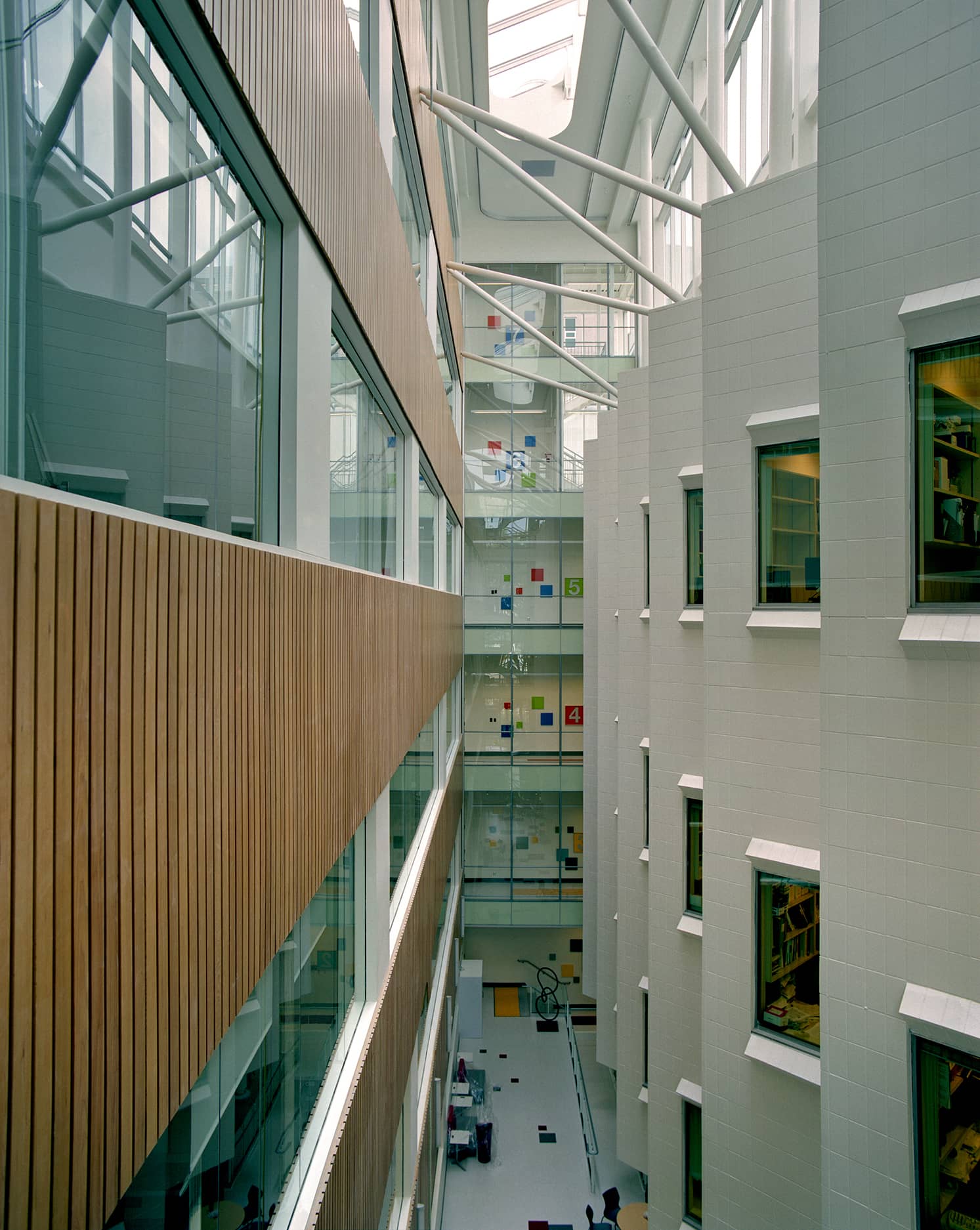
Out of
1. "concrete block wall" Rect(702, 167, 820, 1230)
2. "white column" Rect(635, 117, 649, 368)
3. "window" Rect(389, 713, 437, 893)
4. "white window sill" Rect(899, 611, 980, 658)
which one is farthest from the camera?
"white column" Rect(635, 117, 649, 368)

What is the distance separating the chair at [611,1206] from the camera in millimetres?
11078

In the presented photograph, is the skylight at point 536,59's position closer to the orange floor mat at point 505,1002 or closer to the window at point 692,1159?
the window at point 692,1159

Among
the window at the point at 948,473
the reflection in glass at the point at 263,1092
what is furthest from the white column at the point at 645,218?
the reflection in glass at the point at 263,1092

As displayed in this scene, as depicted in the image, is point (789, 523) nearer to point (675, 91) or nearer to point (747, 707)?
point (747, 707)

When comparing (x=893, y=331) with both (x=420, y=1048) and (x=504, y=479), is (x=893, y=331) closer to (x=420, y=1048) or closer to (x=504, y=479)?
(x=420, y=1048)

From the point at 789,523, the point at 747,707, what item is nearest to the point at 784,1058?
the point at 747,707

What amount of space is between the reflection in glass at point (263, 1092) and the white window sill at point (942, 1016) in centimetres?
310

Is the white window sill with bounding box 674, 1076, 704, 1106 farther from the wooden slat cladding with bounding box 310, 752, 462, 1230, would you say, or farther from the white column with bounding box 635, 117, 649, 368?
the white column with bounding box 635, 117, 649, 368

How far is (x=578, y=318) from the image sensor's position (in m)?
19.3

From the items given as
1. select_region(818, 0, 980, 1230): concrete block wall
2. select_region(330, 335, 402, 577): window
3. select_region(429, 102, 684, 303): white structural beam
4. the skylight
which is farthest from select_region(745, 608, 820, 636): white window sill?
the skylight

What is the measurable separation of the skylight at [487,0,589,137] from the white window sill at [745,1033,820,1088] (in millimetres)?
14851

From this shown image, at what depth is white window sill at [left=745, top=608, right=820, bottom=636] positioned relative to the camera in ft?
19.9

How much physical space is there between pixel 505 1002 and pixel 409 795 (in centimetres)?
1237

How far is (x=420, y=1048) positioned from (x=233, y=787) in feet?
26.4
